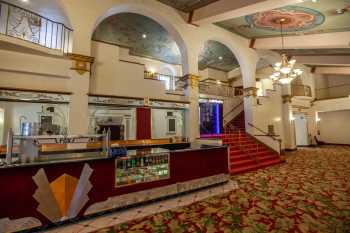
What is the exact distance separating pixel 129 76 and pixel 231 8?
430 cm

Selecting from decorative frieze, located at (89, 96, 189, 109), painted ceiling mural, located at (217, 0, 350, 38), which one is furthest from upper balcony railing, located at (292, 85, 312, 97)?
decorative frieze, located at (89, 96, 189, 109)

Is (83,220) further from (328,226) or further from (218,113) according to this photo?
(218,113)

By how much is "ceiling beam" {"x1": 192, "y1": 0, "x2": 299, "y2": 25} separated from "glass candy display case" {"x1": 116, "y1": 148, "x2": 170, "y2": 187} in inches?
213

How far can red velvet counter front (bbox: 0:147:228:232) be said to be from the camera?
9.46 feet

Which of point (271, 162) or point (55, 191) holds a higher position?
point (55, 191)

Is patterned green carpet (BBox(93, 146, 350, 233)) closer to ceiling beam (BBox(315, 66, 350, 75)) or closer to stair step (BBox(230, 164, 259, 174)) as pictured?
stair step (BBox(230, 164, 259, 174))

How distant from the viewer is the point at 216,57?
12.7 meters

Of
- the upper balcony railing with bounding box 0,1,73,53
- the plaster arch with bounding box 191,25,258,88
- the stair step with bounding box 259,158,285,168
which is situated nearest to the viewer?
the upper balcony railing with bounding box 0,1,73,53

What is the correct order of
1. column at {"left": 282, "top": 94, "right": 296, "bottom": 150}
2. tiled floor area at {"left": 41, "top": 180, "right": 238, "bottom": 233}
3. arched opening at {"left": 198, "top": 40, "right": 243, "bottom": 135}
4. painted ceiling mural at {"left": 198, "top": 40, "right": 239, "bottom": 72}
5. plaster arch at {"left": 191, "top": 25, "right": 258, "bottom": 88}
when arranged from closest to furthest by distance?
tiled floor area at {"left": 41, "top": 180, "right": 238, "bottom": 233}, plaster arch at {"left": 191, "top": 25, "right": 258, "bottom": 88}, painted ceiling mural at {"left": 198, "top": 40, "right": 239, "bottom": 72}, arched opening at {"left": 198, "top": 40, "right": 243, "bottom": 135}, column at {"left": 282, "top": 94, "right": 296, "bottom": 150}

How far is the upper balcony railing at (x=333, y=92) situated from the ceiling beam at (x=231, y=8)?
47.1 feet

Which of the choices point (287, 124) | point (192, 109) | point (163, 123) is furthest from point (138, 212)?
point (287, 124)

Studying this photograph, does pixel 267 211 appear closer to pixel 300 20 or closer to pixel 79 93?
pixel 79 93

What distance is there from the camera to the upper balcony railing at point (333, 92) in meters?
16.3

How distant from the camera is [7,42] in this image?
15.3 feet
